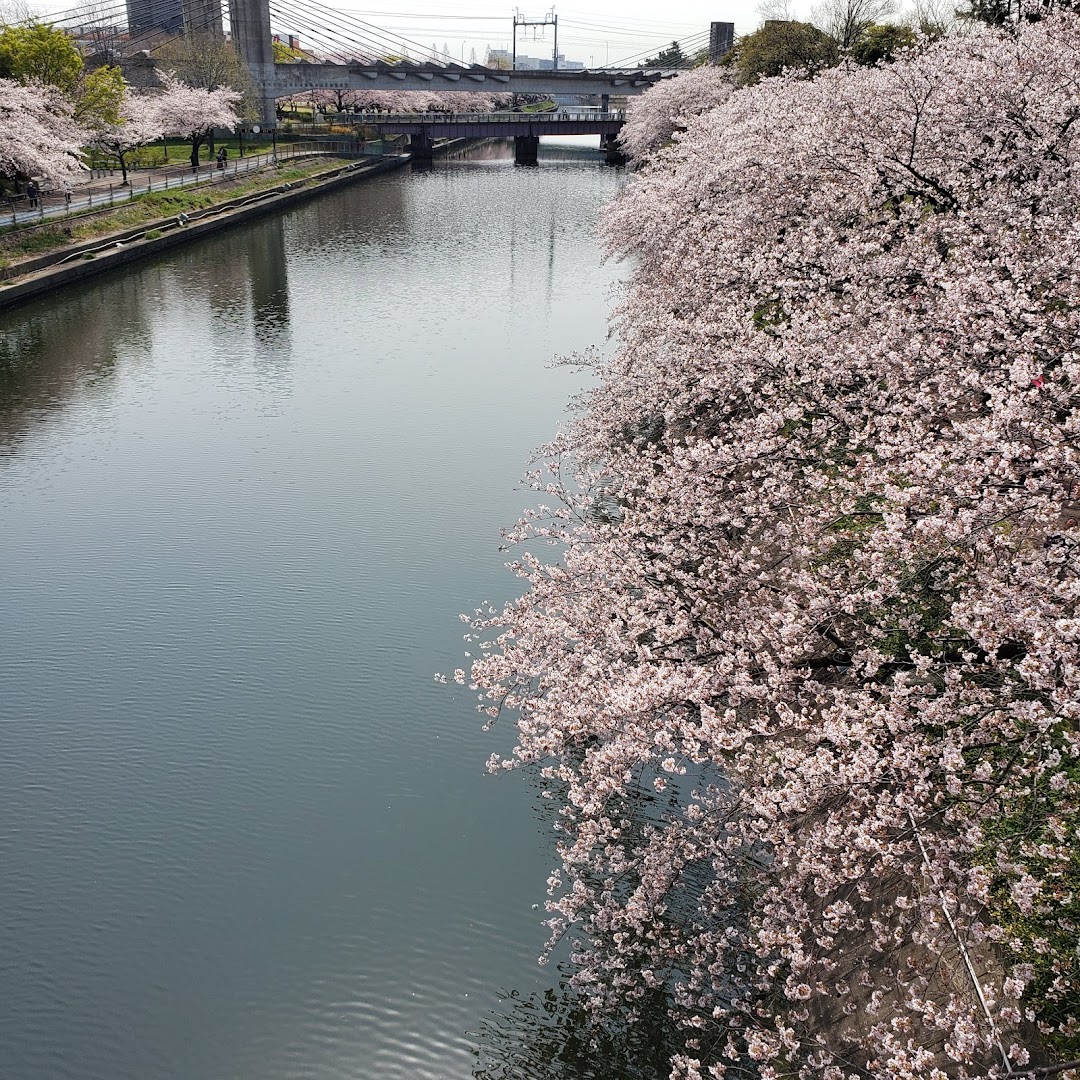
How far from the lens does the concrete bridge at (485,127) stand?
82250mm

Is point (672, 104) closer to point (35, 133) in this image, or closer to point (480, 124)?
point (480, 124)

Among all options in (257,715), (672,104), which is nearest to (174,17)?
(672,104)

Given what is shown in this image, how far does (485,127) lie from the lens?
82.0 metres

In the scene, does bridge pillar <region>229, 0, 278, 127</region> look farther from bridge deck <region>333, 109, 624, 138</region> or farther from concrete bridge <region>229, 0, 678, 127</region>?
bridge deck <region>333, 109, 624, 138</region>

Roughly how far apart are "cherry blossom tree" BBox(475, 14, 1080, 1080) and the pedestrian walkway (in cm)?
3294

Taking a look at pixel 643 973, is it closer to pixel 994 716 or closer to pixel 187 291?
pixel 994 716

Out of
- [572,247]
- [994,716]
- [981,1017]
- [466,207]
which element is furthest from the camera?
[466,207]

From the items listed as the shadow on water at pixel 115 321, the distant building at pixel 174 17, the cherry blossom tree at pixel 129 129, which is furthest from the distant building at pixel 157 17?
the shadow on water at pixel 115 321

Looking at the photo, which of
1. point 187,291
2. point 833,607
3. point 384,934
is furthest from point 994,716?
point 187,291

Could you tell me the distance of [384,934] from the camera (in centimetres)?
940

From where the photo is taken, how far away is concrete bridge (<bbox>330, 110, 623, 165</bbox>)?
82.2 meters

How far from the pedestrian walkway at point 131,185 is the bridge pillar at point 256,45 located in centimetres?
1039

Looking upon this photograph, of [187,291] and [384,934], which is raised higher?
[187,291]

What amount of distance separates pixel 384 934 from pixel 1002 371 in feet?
26.5
